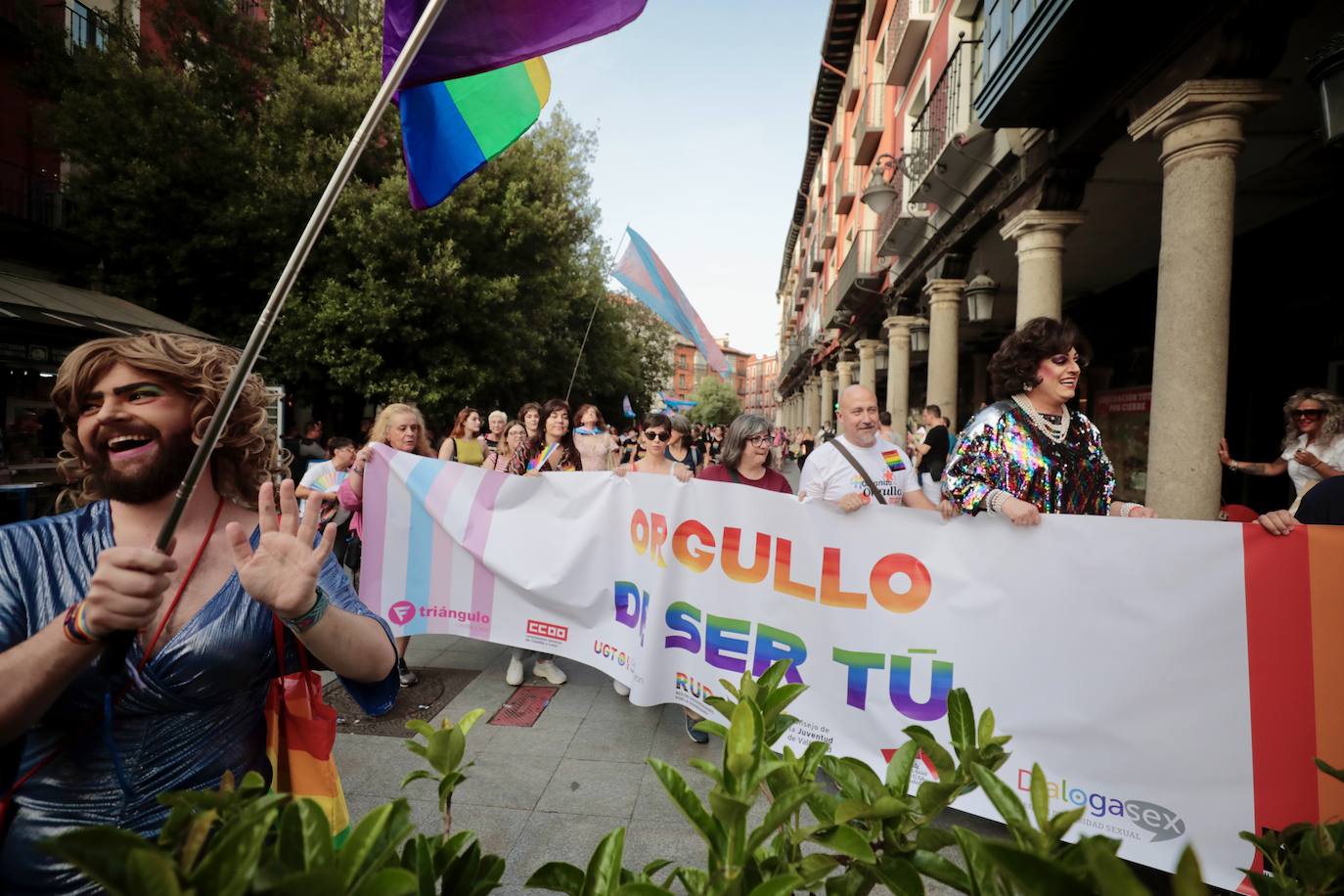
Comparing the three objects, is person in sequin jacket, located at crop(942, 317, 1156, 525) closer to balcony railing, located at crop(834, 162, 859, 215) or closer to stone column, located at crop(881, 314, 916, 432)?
stone column, located at crop(881, 314, 916, 432)

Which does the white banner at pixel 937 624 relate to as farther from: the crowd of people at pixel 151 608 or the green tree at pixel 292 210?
the green tree at pixel 292 210

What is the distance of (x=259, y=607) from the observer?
1.46 metres

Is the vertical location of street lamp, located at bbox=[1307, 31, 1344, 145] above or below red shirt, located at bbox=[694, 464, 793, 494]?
above

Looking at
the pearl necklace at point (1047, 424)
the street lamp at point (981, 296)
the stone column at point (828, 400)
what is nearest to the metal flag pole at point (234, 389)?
the pearl necklace at point (1047, 424)

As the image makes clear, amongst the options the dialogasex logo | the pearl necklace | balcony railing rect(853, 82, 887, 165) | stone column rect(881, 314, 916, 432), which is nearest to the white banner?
the dialogasex logo

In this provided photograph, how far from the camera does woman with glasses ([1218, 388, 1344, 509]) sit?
16.5 ft

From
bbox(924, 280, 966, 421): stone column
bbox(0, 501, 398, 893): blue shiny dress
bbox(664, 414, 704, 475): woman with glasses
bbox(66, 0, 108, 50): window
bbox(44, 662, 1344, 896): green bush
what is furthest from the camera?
bbox(66, 0, 108, 50): window

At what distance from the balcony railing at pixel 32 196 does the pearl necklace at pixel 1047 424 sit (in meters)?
18.4

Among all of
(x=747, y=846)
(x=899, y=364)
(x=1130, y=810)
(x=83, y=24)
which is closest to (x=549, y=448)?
(x=1130, y=810)

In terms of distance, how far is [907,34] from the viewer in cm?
1342

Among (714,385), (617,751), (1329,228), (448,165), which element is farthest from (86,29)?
(714,385)

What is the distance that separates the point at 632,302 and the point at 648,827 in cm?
2895

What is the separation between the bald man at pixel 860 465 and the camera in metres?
4.02

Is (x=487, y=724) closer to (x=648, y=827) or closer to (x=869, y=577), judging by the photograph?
(x=648, y=827)
